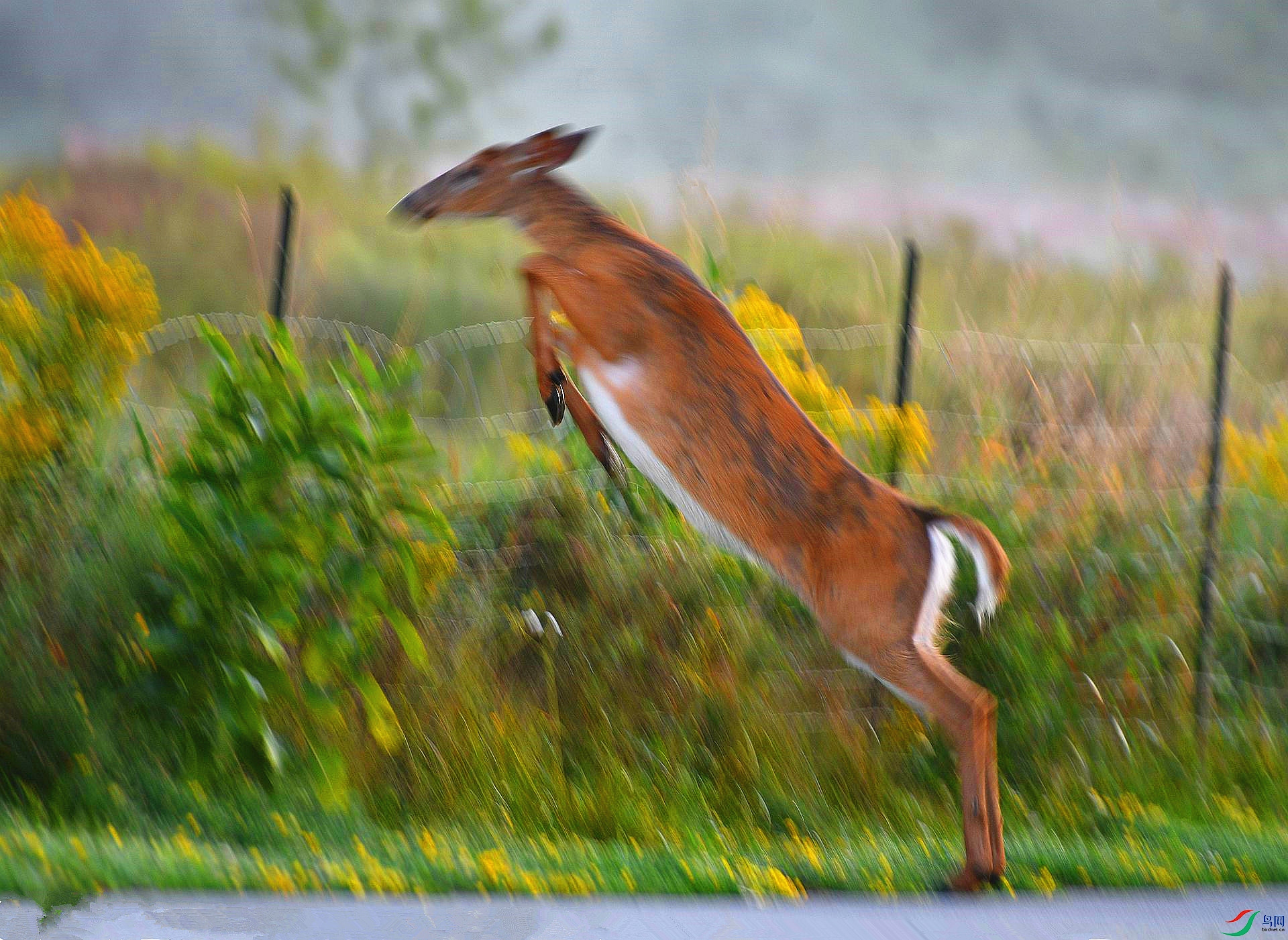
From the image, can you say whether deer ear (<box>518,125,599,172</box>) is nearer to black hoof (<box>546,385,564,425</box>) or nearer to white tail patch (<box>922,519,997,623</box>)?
black hoof (<box>546,385,564,425</box>)

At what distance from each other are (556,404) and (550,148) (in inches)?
29.3

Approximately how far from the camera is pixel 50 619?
14.4 feet

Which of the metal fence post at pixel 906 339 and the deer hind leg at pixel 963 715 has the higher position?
the metal fence post at pixel 906 339

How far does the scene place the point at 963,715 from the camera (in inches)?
135

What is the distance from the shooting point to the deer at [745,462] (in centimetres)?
344

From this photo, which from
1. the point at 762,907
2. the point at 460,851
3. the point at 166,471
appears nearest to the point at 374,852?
the point at 460,851

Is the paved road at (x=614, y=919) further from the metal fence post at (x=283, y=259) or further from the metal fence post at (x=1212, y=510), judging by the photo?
the metal fence post at (x=283, y=259)

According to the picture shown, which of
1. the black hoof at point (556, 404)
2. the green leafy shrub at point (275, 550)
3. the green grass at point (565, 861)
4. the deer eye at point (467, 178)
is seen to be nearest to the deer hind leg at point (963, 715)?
the green grass at point (565, 861)

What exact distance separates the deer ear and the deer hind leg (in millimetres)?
1697

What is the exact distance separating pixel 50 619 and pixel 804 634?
2794 millimetres

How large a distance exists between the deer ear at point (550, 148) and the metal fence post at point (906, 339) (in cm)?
221

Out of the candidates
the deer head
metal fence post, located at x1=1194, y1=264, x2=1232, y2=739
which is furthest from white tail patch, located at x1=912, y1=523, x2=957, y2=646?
metal fence post, located at x1=1194, y1=264, x2=1232, y2=739

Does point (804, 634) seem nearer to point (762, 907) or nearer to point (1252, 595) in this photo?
point (762, 907)

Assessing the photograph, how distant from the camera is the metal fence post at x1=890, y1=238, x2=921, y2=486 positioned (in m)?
5.29
